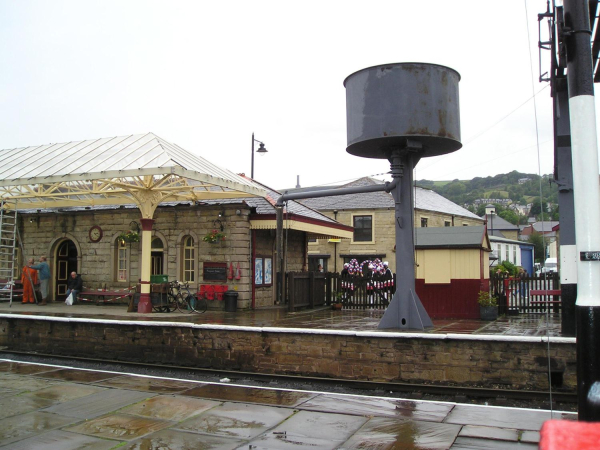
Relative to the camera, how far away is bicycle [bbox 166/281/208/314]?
16703 mm

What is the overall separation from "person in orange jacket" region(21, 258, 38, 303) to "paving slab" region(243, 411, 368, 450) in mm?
15272

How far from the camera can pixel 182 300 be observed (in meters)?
17.1

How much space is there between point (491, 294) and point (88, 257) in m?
13.9

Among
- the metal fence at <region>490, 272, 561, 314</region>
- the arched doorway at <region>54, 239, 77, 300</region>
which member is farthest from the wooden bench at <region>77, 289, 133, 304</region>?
the metal fence at <region>490, 272, 561, 314</region>

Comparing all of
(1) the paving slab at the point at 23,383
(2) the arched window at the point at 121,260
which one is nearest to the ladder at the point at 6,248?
(2) the arched window at the point at 121,260

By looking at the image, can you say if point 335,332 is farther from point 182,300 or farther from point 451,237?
point 182,300

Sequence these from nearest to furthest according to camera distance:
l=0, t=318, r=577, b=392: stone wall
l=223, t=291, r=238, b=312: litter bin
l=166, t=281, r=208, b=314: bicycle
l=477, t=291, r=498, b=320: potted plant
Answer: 1. l=0, t=318, r=577, b=392: stone wall
2. l=477, t=291, r=498, b=320: potted plant
3. l=166, t=281, r=208, b=314: bicycle
4. l=223, t=291, r=238, b=312: litter bin

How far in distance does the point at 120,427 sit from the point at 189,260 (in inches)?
457

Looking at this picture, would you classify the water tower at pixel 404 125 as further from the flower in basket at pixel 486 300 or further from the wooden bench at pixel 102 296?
the wooden bench at pixel 102 296

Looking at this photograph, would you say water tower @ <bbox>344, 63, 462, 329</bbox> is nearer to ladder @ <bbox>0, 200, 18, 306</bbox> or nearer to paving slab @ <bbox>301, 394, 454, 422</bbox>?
paving slab @ <bbox>301, 394, 454, 422</bbox>

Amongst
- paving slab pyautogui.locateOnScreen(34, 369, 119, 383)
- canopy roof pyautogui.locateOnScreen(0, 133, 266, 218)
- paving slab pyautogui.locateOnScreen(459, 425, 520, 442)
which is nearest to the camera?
paving slab pyautogui.locateOnScreen(459, 425, 520, 442)

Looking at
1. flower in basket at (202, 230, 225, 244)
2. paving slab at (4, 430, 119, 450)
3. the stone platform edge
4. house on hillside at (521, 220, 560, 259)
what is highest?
house on hillside at (521, 220, 560, 259)

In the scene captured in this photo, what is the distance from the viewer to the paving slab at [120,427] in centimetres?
668

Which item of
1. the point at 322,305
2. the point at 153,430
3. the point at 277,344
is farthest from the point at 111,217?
the point at 153,430
